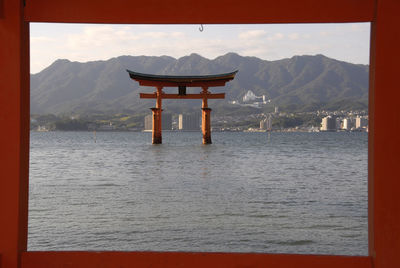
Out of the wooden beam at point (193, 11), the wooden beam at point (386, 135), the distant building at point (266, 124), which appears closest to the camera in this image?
the wooden beam at point (386, 135)

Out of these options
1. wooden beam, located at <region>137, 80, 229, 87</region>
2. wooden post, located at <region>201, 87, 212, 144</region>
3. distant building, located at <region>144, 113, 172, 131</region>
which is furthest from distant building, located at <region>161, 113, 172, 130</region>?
wooden beam, located at <region>137, 80, 229, 87</region>

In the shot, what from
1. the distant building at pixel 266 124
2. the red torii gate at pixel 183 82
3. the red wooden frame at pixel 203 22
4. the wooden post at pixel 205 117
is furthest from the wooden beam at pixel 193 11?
the distant building at pixel 266 124

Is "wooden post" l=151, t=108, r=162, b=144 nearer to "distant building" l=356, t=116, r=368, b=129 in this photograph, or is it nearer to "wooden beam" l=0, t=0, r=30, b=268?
"wooden beam" l=0, t=0, r=30, b=268

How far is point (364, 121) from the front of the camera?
101m

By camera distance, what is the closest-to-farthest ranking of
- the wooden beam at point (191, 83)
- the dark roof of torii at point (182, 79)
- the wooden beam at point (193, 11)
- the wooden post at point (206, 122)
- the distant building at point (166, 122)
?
the wooden beam at point (193, 11) → the dark roof of torii at point (182, 79) → the wooden beam at point (191, 83) → the wooden post at point (206, 122) → the distant building at point (166, 122)

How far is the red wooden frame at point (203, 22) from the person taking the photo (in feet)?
5.98

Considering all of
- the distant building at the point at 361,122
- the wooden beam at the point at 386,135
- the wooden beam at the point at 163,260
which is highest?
the distant building at the point at 361,122

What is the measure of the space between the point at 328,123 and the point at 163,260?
4038 inches

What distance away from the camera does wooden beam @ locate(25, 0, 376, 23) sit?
75.8 inches

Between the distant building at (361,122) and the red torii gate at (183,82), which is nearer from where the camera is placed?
the red torii gate at (183,82)

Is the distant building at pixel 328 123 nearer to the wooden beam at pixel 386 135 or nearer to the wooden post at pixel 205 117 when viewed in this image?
the wooden post at pixel 205 117

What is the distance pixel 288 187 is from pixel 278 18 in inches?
380

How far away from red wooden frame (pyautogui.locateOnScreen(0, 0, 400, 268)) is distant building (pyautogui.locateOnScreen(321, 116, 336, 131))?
102 metres

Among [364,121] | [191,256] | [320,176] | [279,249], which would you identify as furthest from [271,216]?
[364,121]
